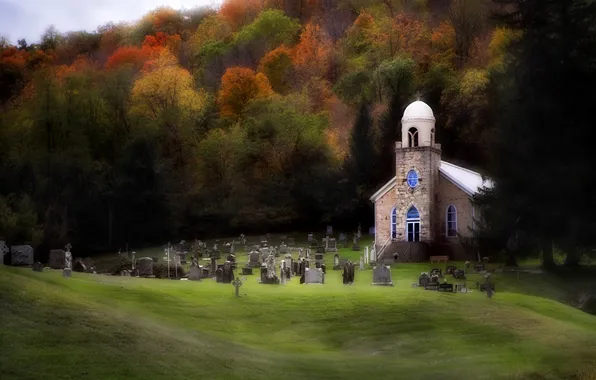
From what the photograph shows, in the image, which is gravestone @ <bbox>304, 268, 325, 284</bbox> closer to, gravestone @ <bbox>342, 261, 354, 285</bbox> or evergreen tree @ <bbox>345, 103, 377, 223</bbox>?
gravestone @ <bbox>342, 261, 354, 285</bbox>

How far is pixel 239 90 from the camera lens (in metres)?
79.5

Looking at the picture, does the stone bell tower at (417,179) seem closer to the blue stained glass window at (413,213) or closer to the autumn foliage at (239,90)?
the blue stained glass window at (413,213)

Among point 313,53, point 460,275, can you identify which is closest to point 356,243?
point 460,275

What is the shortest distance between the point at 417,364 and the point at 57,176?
45.6 metres

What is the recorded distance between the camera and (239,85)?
79625 millimetres

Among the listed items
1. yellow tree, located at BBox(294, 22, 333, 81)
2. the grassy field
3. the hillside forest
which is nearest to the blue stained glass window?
the hillside forest

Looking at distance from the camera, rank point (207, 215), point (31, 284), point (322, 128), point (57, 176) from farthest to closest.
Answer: point (322, 128), point (207, 215), point (57, 176), point (31, 284)

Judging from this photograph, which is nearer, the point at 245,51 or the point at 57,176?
the point at 57,176

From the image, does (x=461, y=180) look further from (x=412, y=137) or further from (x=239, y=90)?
(x=239, y=90)

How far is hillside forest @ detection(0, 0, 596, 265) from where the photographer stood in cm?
5669

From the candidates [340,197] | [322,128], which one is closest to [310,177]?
[340,197]

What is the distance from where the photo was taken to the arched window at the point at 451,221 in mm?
48656

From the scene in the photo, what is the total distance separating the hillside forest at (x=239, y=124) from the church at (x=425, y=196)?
347cm

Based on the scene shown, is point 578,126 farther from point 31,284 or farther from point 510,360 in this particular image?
point 31,284
